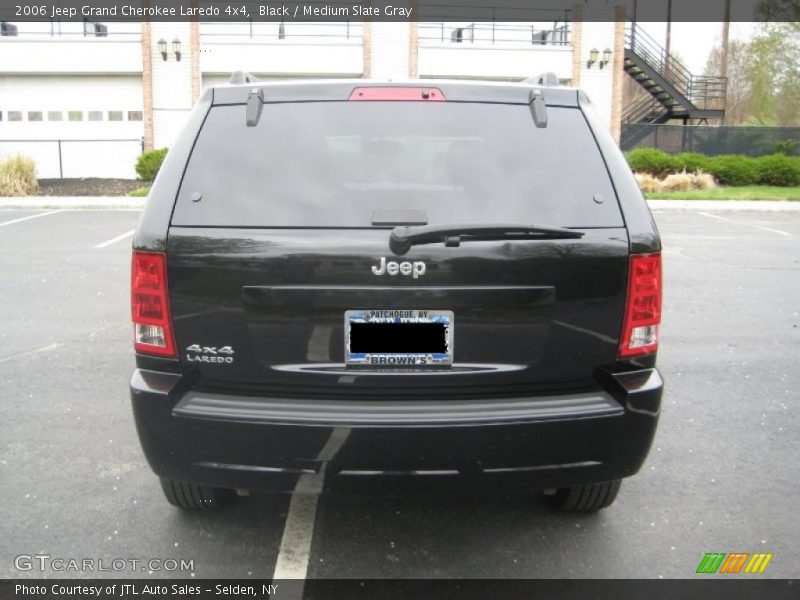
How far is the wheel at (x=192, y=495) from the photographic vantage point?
10.7 feet

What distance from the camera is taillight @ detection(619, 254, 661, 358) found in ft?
9.21

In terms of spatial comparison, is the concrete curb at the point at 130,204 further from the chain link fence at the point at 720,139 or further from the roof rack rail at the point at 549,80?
the roof rack rail at the point at 549,80

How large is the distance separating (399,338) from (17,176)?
70.6ft

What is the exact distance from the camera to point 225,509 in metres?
3.52

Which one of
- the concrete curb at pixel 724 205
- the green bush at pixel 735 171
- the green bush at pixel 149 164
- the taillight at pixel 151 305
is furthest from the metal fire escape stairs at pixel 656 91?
the taillight at pixel 151 305

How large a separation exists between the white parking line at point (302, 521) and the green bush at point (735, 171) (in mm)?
23699

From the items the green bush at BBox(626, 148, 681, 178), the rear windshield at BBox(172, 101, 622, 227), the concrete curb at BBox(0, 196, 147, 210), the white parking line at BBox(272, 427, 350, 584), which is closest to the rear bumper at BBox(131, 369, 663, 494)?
the white parking line at BBox(272, 427, 350, 584)

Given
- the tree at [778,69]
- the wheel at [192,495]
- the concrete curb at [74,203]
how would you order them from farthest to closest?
the tree at [778,69]
the concrete curb at [74,203]
the wheel at [192,495]

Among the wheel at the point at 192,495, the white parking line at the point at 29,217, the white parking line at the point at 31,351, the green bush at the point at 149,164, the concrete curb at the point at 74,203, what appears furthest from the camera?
the green bush at the point at 149,164

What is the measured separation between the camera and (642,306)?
2844mm

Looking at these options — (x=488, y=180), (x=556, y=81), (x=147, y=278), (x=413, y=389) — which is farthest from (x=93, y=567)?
(x=556, y=81)

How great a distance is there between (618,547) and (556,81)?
2.03 metres

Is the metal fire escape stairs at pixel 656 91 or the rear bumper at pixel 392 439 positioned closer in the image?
the rear bumper at pixel 392 439

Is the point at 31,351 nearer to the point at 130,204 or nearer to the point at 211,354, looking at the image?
the point at 211,354
